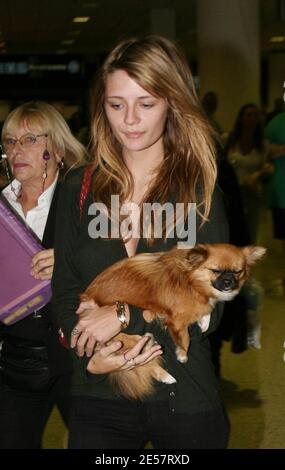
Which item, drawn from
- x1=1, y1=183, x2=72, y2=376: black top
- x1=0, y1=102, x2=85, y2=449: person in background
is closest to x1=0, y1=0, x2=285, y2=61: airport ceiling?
x1=0, y1=102, x2=85, y2=449: person in background

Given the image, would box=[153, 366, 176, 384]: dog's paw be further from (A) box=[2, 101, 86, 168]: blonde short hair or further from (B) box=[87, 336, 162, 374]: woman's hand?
(A) box=[2, 101, 86, 168]: blonde short hair

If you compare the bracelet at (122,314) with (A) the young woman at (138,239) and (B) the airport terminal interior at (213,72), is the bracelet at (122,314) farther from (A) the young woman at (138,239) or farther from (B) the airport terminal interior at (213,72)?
(B) the airport terminal interior at (213,72)

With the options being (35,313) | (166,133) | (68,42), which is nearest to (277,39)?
(68,42)

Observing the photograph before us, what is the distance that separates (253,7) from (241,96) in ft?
4.61

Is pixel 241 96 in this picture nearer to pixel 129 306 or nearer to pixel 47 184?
pixel 47 184

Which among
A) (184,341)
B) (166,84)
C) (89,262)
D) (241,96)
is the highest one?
(166,84)

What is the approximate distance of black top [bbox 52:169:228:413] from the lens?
206cm

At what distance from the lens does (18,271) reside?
269cm

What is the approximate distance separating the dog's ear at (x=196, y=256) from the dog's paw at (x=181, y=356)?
0.21 meters

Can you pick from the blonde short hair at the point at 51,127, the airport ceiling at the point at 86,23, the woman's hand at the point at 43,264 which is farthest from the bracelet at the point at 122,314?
the airport ceiling at the point at 86,23

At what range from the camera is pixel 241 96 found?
1320cm

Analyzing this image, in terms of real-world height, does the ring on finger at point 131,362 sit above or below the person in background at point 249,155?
above

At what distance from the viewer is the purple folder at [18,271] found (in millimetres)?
2672
